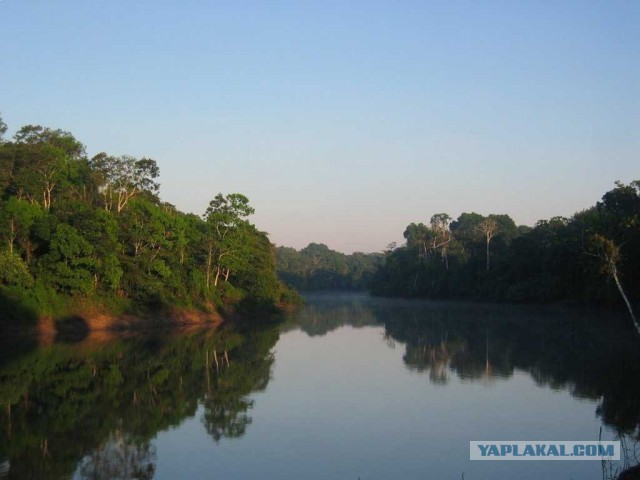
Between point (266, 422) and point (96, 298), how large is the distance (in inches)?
959

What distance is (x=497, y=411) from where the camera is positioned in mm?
16094

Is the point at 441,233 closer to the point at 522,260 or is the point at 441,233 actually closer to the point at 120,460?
the point at 522,260

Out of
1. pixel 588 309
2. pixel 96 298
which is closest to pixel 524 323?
pixel 588 309

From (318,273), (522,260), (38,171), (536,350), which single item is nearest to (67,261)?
(38,171)

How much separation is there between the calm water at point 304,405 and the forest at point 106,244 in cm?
429

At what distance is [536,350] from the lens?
2858 cm

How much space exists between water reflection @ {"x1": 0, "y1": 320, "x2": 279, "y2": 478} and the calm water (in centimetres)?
5

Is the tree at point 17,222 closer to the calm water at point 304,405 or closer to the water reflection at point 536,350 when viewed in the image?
the calm water at point 304,405

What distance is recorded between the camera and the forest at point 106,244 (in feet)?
111

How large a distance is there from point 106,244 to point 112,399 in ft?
63.6

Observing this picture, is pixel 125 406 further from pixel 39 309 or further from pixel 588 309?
pixel 588 309

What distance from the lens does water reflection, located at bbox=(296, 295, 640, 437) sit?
1850 cm

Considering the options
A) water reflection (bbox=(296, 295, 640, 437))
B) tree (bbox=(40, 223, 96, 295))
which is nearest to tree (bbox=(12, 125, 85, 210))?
tree (bbox=(40, 223, 96, 295))

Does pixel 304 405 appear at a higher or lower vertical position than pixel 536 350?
lower
